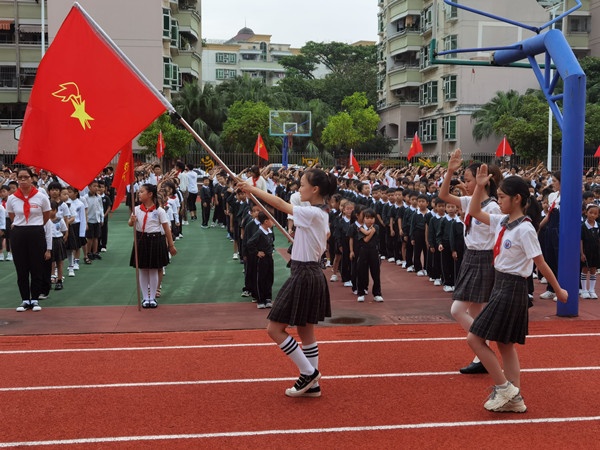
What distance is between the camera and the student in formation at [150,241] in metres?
10.4

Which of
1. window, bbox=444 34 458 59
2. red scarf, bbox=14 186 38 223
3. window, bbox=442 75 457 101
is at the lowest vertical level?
red scarf, bbox=14 186 38 223

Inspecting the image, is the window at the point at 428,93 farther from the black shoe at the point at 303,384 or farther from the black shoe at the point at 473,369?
the black shoe at the point at 303,384

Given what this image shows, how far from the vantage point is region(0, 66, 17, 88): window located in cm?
4275

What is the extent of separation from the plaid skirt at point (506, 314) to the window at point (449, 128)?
4016cm

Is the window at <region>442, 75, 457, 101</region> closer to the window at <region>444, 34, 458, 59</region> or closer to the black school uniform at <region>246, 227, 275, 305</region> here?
the window at <region>444, 34, 458, 59</region>

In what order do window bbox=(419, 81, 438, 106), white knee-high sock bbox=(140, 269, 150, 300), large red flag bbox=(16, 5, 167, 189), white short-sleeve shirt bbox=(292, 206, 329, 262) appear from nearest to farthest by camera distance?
white short-sleeve shirt bbox=(292, 206, 329, 262) → large red flag bbox=(16, 5, 167, 189) → white knee-high sock bbox=(140, 269, 150, 300) → window bbox=(419, 81, 438, 106)

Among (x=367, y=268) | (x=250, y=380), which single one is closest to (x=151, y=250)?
(x=367, y=268)

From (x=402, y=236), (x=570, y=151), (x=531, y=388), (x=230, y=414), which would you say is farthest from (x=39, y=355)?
(x=402, y=236)

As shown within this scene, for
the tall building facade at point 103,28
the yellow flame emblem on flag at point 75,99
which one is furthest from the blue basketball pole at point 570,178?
the tall building facade at point 103,28

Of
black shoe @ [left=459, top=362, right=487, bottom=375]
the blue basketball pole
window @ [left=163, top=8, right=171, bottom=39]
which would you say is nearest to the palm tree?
window @ [left=163, top=8, right=171, bottom=39]

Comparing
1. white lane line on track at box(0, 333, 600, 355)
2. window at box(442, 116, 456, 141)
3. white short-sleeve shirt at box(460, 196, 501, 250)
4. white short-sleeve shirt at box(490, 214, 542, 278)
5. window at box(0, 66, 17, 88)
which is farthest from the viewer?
window at box(442, 116, 456, 141)

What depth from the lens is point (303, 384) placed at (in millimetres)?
6012

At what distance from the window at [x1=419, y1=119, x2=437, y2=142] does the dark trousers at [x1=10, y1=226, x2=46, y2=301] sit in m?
40.1

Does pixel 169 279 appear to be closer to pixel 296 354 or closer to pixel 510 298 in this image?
pixel 296 354
